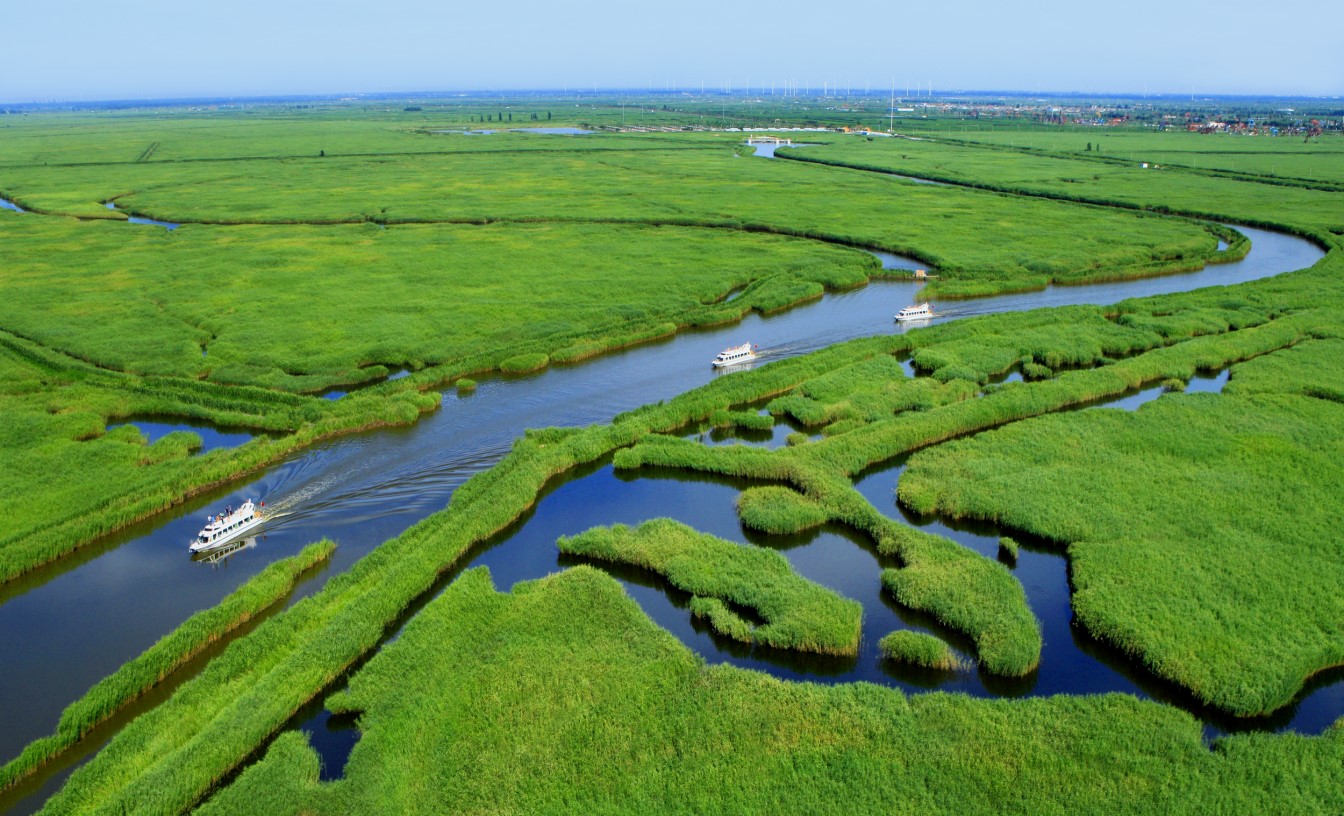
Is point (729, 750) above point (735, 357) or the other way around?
the other way around

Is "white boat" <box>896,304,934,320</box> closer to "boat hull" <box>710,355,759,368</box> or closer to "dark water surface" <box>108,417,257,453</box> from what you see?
"boat hull" <box>710,355,759,368</box>

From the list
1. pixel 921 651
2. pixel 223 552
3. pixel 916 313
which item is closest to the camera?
pixel 921 651

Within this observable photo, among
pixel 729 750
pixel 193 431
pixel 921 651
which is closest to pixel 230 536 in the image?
pixel 193 431

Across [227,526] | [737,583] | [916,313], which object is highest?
[916,313]

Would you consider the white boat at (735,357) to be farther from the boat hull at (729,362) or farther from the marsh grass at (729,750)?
the marsh grass at (729,750)

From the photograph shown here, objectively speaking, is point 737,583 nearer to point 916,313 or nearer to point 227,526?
point 227,526

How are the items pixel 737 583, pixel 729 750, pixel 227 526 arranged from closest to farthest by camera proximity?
pixel 729 750, pixel 737 583, pixel 227 526

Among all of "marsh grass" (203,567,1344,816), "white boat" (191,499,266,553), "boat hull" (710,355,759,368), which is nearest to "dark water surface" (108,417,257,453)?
"white boat" (191,499,266,553)

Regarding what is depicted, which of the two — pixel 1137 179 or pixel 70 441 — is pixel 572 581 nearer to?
pixel 70 441
